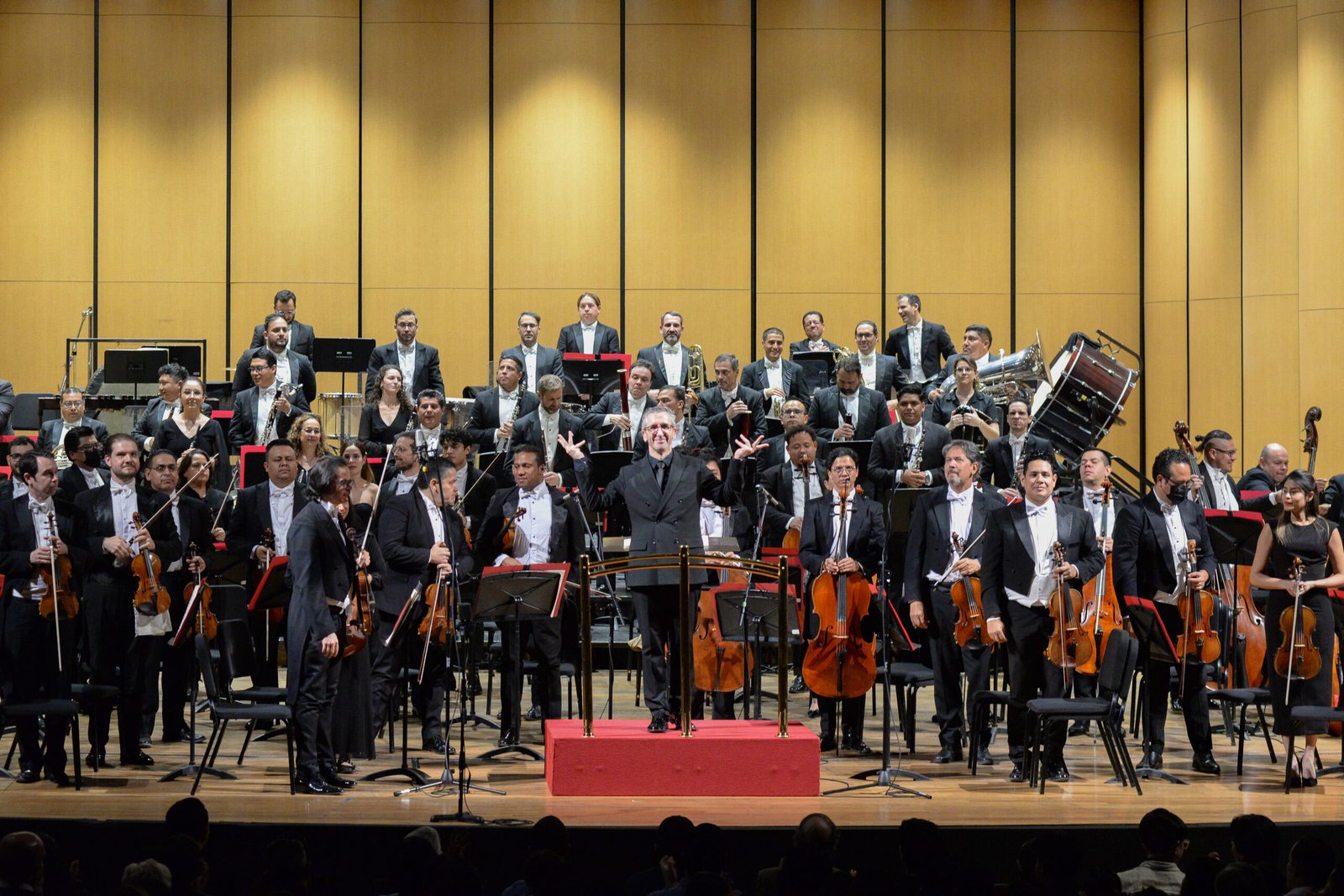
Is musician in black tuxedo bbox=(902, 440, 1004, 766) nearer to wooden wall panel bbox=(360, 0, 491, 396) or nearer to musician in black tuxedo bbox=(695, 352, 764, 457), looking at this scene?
musician in black tuxedo bbox=(695, 352, 764, 457)

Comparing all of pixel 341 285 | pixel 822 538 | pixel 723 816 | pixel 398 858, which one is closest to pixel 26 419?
pixel 341 285

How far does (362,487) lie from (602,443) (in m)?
2.39

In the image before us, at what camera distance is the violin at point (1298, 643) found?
21.7 feet

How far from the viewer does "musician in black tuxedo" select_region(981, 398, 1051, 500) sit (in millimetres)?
8703

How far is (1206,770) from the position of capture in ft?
22.5

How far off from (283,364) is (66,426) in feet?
4.23

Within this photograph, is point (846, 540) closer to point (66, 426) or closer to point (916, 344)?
point (916, 344)

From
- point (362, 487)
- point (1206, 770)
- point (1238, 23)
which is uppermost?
point (1238, 23)

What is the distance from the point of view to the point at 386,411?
8.78m

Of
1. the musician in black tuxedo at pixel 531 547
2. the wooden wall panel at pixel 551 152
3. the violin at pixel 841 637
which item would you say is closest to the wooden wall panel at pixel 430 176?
the wooden wall panel at pixel 551 152

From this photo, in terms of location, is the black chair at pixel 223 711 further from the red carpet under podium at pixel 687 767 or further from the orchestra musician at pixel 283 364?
the orchestra musician at pixel 283 364

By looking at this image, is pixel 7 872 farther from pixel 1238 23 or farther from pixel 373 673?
pixel 1238 23

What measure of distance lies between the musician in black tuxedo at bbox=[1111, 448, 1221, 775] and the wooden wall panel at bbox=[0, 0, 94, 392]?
8.64 m

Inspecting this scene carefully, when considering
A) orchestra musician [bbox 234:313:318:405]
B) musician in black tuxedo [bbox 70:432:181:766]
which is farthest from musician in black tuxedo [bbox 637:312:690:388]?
musician in black tuxedo [bbox 70:432:181:766]
